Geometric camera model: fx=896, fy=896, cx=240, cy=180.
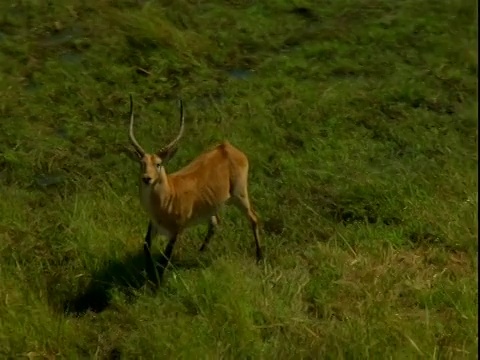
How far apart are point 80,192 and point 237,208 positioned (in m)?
1.38

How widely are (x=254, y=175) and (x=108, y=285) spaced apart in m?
2.22

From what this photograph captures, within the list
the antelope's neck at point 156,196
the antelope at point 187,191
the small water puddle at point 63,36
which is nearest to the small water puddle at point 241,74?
the small water puddle at point 63,36

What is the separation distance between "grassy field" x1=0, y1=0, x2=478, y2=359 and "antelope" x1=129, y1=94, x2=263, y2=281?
20 cm

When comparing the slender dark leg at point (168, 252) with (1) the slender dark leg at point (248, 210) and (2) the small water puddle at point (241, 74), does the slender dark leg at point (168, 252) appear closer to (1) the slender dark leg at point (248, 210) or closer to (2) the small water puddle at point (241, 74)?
(1) the slender dark leg at point (248, 210)

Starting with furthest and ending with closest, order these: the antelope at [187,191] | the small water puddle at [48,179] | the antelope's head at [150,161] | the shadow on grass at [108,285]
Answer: the small water puddle at [48,179] < the antelope at [187,191] < the antelope's head at [150,161] < the shadow on grass at [108,285]

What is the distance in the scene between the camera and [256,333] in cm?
571

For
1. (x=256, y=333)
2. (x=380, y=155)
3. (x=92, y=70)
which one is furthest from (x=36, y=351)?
(x=92, y=70)

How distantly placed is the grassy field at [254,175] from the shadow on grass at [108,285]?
0.01m

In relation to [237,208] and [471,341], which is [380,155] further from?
[471,341]

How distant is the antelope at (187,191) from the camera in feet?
21.7

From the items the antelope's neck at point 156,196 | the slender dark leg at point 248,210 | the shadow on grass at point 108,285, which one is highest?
the antelope's neck at point 156,196

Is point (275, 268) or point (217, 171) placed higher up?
point (217, 171)

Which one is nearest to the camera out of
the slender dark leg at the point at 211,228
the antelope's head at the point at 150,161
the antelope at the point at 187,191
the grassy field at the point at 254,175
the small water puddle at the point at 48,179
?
the grassy field at the point at 254,175

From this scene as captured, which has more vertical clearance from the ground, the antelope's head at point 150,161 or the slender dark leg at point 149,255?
the antelope's head at point 150,161
